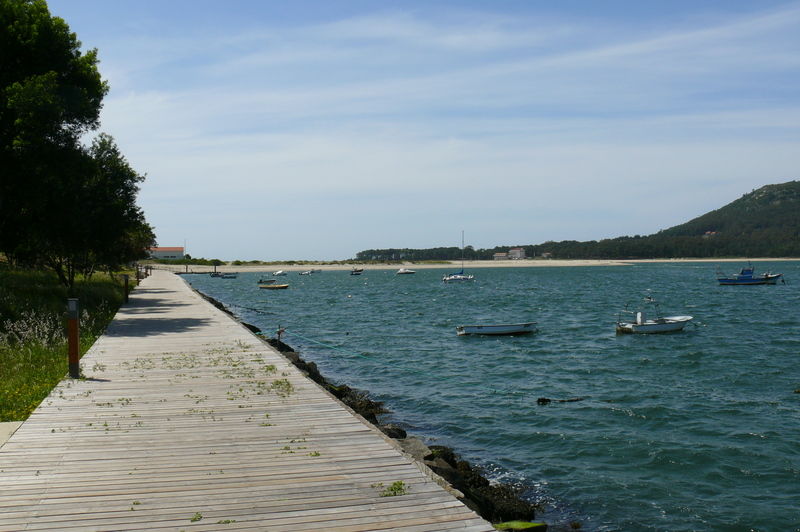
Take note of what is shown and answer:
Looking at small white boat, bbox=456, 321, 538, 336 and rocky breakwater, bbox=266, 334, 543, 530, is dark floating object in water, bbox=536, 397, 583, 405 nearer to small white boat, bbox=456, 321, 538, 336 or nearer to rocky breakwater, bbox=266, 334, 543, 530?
rocky breakwater, bbox=266, 334, 543, 530

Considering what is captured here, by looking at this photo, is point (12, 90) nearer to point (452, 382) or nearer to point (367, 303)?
point (452, 382)

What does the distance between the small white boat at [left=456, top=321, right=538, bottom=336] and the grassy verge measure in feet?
53.3

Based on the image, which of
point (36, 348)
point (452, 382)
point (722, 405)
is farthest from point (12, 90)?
point (722, 405)

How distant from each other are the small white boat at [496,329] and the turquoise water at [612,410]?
1.80 feet

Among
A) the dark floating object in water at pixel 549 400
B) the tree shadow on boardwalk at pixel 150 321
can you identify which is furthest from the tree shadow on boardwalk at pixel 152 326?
the dark floating object in water at pixel 549 400

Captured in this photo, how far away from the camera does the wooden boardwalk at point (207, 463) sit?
19.2 feet

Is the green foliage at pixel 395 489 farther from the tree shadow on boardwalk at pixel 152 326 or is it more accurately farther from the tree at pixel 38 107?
the tree at pixel 38 107

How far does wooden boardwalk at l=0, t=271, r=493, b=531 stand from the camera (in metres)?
5.86

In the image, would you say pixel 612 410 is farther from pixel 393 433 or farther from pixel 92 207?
pixel 92 207

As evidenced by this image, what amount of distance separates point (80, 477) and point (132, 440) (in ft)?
4.69

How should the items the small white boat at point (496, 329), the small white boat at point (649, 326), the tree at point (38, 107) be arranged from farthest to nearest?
the small white boat at point (496, 329) < the small white boat at point (649, 326) < the tree at point (38, 107)

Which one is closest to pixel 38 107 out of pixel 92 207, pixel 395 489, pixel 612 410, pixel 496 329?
pixel 92 207

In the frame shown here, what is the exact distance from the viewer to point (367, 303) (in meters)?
62.1

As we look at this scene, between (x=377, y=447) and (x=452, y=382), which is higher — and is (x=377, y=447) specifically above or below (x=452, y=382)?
above
